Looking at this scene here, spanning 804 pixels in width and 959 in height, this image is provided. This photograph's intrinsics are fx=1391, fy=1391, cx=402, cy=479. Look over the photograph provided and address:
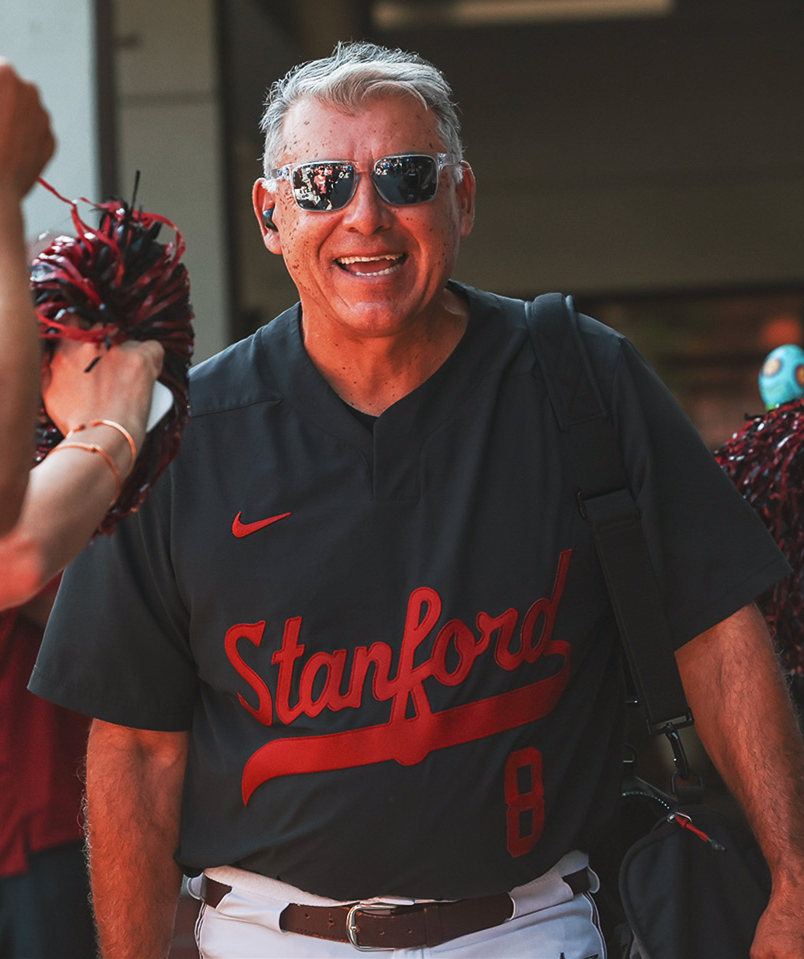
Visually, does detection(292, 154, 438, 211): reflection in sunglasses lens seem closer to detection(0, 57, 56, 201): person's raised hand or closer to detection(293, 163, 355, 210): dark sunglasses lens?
detection(293, 163, 355, 210): dark sunglasses lens

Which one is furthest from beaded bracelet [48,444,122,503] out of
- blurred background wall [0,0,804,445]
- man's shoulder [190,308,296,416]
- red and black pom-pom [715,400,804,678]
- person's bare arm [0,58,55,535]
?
blurred background wall [0,0,804,445]

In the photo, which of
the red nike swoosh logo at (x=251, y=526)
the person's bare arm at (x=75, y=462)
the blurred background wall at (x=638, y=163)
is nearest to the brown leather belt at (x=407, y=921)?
the red nike swoosh logo at (x=251, y=526)

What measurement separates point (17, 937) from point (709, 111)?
8.41 meters

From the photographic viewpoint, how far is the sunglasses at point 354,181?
2.29 m

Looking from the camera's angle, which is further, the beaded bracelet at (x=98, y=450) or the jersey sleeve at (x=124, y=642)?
the jersey sleeve at (x=124, y=642)

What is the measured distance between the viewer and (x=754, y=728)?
2.27 m

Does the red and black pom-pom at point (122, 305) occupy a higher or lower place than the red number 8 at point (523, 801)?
higher

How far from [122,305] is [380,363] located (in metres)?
0.85

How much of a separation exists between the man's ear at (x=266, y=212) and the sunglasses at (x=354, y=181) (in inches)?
7.9

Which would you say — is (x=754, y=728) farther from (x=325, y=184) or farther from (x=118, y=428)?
(x=118, y=428)

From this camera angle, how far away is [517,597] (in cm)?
220

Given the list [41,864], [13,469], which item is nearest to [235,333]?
[41,864]

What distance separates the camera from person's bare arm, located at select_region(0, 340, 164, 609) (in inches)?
53.1

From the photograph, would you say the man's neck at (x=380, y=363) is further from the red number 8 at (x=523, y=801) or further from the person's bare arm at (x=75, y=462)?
the person's bare arm at (x=75, y=462)
